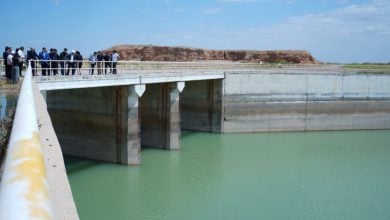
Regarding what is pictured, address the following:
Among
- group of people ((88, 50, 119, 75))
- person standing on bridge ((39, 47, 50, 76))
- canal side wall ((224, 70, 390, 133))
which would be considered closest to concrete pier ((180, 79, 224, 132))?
canal side wall ((224, 70, 390, 133))

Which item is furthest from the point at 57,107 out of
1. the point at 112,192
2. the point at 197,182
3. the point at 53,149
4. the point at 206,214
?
the point at 53,149

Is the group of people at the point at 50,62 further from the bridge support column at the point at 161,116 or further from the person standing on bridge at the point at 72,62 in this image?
the bridge support column at the point at 161,116

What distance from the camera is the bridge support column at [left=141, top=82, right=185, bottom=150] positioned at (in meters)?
22.5

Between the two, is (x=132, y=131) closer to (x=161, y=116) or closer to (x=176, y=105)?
(x=161, y=116)

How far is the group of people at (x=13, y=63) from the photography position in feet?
40.1

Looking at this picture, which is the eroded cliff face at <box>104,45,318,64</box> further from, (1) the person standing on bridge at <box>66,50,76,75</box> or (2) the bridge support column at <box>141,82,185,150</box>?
(1) the person standing on bridge at <box>66,50,76,75</box>

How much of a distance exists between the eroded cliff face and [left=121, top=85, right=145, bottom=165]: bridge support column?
45627 millimetres

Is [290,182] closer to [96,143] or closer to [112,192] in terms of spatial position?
[112,192]

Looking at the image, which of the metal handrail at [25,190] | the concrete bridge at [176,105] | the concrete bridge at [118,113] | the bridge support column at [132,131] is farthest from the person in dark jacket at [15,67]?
the metal handrail at [25,190]

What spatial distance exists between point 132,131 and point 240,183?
18.4 ft

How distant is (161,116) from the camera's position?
904 inches

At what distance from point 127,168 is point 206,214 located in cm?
607

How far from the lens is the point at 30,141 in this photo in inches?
75.0

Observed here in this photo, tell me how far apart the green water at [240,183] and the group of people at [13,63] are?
4897 mm
